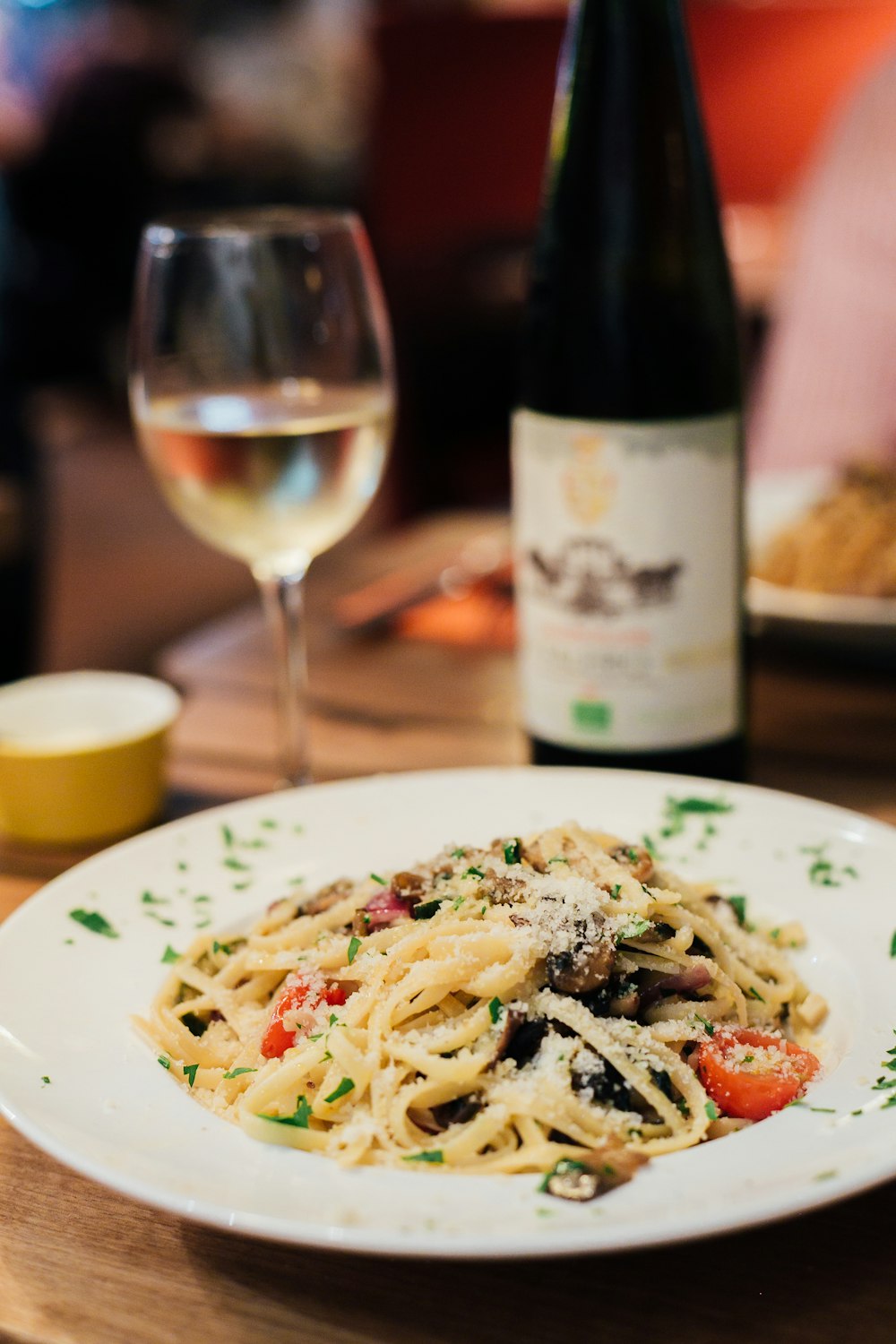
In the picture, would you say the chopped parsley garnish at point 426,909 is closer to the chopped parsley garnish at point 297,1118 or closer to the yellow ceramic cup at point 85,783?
the chopped parsley garnish at point 297,1118

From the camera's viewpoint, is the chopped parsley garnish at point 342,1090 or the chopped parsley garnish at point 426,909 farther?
the chopped parsley garnish at point 426,909

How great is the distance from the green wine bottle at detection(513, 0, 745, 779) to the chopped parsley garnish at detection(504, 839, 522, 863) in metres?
0.38

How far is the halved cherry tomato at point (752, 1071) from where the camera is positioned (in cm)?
74

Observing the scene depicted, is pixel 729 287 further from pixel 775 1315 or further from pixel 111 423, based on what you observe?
pixel 111 423

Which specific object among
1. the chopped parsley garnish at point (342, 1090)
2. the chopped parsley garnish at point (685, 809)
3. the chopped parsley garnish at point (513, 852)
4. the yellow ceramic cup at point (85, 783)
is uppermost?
the chopped parsley garnish at point (513, 852)

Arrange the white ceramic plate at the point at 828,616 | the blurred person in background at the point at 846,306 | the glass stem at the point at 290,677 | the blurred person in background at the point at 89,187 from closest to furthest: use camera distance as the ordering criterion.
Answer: the glass stem at the point at 290,677
the white ceramic plate at the point at 828,616
the blurred person in background at the point at 846,306
the blurred person in background at the point at 89,187

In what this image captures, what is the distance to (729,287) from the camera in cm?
147

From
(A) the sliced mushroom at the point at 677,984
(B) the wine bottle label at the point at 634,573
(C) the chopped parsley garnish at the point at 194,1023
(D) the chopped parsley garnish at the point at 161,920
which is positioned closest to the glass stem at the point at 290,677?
(B) the wine bottle label at the point at 634,573

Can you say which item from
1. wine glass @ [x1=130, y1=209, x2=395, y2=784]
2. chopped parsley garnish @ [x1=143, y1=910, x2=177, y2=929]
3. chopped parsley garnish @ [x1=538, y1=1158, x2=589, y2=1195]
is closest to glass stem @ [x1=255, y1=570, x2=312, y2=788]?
wine glass @ [x1=130, y1=209, x2=395, y2=784]

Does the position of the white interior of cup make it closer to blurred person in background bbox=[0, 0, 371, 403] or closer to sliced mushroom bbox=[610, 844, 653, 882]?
sliced mushroom bbox=[610, 844, 653, 882]

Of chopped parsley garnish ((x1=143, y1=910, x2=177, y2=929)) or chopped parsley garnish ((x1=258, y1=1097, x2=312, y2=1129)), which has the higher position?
chopped parsley garnish ((x1=258, y1=1097, x2=312, y2=1129))

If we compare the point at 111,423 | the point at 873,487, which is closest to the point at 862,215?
the point at 873,487

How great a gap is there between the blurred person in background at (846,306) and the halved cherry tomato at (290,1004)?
252 centimetres

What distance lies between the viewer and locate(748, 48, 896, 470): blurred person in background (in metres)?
3.15
